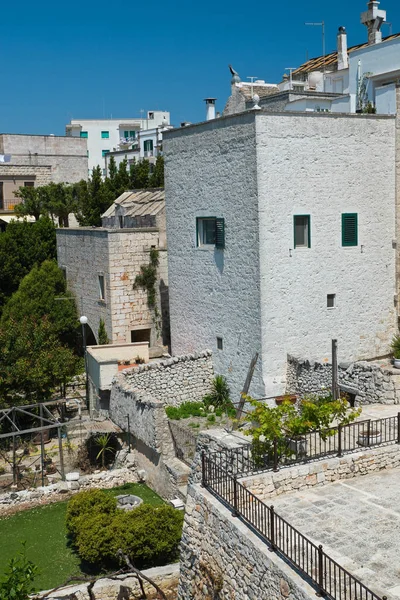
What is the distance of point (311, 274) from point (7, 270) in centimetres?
2047

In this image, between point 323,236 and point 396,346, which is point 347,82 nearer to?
point 323,236

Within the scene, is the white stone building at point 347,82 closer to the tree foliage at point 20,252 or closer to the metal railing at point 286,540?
the tree foliage at point 20,252

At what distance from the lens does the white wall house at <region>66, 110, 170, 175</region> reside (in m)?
77.8

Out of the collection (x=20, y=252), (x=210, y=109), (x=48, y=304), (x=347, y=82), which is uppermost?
(x=347, y=82)

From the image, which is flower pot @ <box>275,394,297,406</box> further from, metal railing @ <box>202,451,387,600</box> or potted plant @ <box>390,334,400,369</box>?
metal railing @ <box>202,451,387,600</box>

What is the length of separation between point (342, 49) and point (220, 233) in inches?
784

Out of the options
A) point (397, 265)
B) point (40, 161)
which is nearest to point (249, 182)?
point (397, 265)

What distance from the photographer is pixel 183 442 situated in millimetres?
18688

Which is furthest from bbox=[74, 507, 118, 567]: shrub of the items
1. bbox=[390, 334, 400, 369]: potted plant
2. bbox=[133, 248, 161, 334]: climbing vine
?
bbox=[133, 248, 161, 334]: climbing vine

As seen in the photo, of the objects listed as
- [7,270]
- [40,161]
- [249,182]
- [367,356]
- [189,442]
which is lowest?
[189,442]

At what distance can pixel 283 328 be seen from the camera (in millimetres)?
20000

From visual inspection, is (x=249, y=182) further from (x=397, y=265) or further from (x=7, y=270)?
(x=7, y=270)

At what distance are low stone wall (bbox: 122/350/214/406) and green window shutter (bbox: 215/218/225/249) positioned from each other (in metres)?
3.60

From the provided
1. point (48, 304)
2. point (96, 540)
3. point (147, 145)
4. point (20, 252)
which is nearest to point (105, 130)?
point (147, 145)
